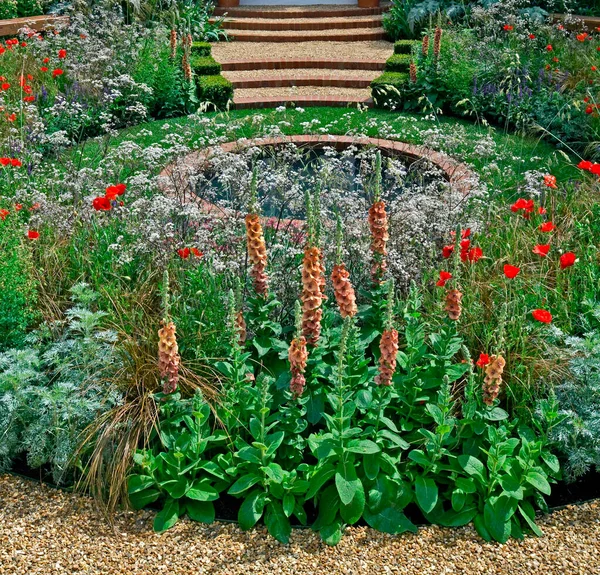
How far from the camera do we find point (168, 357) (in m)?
3.73

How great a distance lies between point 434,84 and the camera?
1064 centimetres

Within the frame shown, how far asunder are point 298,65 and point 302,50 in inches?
31.9

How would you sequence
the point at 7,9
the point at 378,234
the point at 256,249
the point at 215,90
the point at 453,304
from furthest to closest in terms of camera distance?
the point at 7,9 < the point at 215,90 < the point at 378,234 < the point at 256,249 < the point at 453,304

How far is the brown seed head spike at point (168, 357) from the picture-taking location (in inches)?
146

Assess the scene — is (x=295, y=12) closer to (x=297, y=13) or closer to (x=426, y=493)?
(x=297, y=13)

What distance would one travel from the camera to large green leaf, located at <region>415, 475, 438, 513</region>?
11.9 feet

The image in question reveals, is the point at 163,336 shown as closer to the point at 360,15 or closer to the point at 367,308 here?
the point at 367,308

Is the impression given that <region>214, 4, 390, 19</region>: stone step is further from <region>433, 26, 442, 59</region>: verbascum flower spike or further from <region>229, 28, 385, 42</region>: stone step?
<region>433, 26, 442, 59</region>: verbascum flower spike

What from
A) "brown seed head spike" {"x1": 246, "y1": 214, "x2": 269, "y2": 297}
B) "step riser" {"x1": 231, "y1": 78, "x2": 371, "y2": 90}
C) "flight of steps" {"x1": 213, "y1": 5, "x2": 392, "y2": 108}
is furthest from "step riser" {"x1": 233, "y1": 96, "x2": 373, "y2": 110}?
"brown seed head spike" {"x1": 246, "y1": 214, "x2": 269, "y2": 297}

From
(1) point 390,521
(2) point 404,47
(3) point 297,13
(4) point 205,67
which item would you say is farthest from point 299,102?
(1) point 390,521

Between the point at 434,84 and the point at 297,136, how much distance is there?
A: 245 centimetres

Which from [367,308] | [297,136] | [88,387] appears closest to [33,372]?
[88,387]

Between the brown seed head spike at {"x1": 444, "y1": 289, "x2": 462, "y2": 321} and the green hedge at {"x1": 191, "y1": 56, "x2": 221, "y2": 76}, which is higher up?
the green hedge at {"x1": 191, "y1": 56, "x2": 221, "y2": 76}

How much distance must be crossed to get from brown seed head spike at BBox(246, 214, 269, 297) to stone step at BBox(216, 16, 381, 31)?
1116cm
